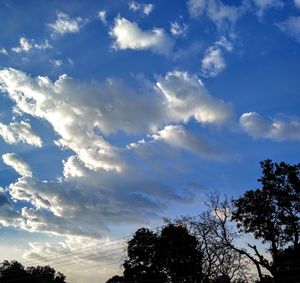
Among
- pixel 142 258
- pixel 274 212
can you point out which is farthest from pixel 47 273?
pixel 274 212

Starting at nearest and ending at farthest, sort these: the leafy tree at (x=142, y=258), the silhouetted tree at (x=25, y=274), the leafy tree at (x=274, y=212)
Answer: the leafy tree at (x=274, y=212) < the leafy tree at (x=142, y=258) < the silhouetted tree at (x=25, y=274)

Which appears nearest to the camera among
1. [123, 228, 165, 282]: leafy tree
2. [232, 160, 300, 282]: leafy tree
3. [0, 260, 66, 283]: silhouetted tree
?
[232, 160, 300, 282]: leafy tree

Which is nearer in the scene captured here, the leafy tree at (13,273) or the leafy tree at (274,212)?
the leafy tree at (274,212)

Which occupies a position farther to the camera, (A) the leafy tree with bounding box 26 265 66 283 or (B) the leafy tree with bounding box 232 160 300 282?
(A) the leafy tree with bounding box 26 265 66 283

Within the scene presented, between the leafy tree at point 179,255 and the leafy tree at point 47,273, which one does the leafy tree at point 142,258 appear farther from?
the leafy tree at point 47,273

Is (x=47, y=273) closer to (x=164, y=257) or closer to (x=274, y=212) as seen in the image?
(x=164, y=257)

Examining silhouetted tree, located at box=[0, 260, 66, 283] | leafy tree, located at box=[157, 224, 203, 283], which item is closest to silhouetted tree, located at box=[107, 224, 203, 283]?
leafy tree, located at box=[157, 224, 203, 283]

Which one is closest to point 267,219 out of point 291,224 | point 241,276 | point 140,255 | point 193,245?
point 291,224

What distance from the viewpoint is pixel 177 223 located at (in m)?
69.9

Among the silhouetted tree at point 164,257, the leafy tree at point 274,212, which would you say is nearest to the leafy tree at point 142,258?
the silhouetted tree at point 164,257

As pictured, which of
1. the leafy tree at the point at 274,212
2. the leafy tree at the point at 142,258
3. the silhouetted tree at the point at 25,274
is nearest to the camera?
the leafy tree at the point at 274,212

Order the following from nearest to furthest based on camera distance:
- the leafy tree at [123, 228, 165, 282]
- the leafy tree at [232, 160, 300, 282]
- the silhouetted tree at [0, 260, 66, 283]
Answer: the leafy tree at [232, 160, 300, 282] → the leafy tree at [123, 228, 165, 282] → the silhouetted tree at [0, 260, 66, 283]

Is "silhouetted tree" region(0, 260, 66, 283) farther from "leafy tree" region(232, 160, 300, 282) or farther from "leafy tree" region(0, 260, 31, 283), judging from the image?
"leafy tree" region(232, 160, 300, 282)

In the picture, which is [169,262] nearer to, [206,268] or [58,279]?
[206,268]
